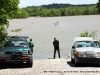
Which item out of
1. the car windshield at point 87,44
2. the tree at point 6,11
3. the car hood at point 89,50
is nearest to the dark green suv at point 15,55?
the car hood at point 89,50

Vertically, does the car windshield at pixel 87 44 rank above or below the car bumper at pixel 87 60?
above

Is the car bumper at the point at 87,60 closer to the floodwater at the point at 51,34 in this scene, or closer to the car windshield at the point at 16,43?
the car windshield at the point at 16,43

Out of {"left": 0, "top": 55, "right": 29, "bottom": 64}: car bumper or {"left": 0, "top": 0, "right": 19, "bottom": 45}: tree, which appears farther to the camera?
{"left": 0, "top": 0, "right": 19, "bottom": 45}: tree

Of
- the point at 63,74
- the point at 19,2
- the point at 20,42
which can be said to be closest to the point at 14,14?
the point at 19,2

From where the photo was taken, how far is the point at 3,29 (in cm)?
2505

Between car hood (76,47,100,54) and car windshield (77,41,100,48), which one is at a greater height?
car windshield (77,41,100,48)

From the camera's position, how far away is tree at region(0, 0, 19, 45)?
2397cm

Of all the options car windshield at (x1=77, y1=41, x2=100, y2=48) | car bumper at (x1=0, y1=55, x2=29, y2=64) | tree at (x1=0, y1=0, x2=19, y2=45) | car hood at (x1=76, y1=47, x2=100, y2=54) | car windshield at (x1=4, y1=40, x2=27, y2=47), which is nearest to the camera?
car bumper at (x1=0, y1=55, x2=29, y2=64)

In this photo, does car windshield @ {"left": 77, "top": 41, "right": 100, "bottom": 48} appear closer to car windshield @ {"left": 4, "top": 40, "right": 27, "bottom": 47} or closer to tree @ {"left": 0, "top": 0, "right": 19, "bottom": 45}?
car windshield @ {"left": 4, "top": 40, "right": 27, "bottom": 47}

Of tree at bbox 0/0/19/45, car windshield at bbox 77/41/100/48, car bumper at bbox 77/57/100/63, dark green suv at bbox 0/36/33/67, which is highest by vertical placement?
tree at bbox 0/0/19/45

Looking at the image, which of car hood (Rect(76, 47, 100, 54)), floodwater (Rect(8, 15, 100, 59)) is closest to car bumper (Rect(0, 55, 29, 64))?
car hood (Rect(76, 47, 100, 54))

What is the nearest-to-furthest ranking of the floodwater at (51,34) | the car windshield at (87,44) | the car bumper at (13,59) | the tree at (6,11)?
the car bumper at (13,59)
the car windshield at (87,44)
the tree at (6,11)
the floodwater at (51,34)

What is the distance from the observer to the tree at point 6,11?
24.0 m

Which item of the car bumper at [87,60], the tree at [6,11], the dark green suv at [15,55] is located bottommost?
the car bumper at [87,60]
